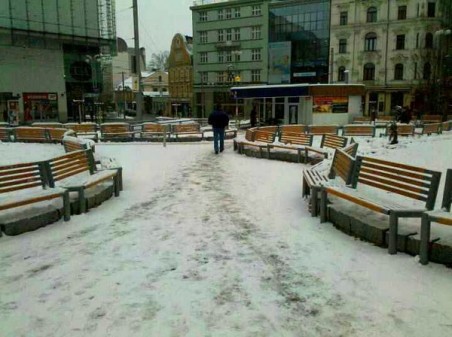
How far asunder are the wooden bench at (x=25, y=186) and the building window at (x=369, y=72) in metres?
48.7

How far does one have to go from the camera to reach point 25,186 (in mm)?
6570

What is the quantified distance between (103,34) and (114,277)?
49507 millimetres

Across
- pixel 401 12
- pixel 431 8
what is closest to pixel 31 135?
pixel 401 12

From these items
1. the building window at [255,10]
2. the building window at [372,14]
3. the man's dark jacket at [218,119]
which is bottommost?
the man's dark jacket at [218,119]

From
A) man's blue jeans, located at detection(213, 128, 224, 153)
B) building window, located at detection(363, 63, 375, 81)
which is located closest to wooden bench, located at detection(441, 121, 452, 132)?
man's blue jeans, located at detection(213, 128, 224, 153)

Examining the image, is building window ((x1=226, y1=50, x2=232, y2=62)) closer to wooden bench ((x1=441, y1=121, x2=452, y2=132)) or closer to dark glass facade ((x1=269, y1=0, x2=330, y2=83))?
dark glass facade ((x1=269, y1=0, x2=330, y2=83))

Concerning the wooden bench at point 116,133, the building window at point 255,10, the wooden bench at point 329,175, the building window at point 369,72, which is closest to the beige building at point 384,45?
the building window at point 369,72

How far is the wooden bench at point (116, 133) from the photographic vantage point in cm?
2081

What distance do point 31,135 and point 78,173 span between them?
13701 mm

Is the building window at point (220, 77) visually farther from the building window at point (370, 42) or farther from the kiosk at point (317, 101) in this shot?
the kiosk at point (317, 101)

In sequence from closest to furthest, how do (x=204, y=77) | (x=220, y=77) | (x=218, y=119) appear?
(x=218, y=119) < (x=220, y=77) < (x=204, y=77)

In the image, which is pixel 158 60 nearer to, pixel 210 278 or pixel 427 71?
pixel 427 71

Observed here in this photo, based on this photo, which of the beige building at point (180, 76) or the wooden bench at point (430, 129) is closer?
the wooden bench at point (430, 129)

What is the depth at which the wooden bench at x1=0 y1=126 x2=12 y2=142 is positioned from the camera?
20828 millimetres
